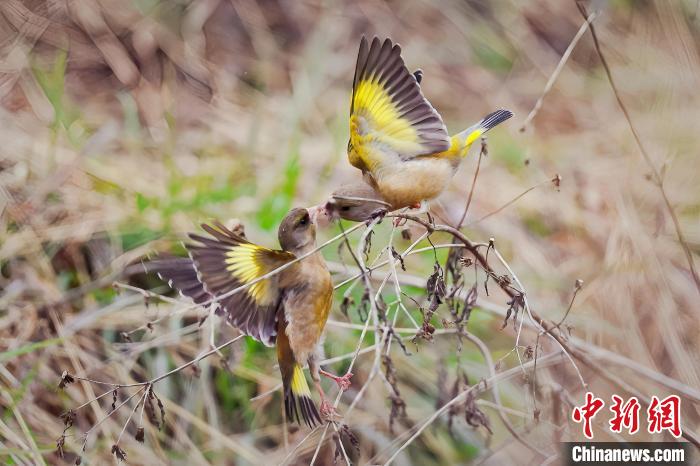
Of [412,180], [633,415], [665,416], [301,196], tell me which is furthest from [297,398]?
[301,196]

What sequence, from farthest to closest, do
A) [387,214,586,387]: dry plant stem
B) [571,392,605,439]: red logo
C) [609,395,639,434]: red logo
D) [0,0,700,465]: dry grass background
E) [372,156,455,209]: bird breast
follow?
[0,0,700,465]: dry grass background, [609,395,639,434]: red logo, [571,392,605,439]: red logo, [372,156,455,209]: bird breast, [387,214,586,387]: dry plant stem

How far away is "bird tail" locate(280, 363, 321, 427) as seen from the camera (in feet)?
9.23

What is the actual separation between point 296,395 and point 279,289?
0.35 meters

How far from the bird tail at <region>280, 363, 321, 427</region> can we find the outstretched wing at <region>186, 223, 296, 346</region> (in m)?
0.22

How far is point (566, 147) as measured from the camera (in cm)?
534

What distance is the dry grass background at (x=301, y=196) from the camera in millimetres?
3691

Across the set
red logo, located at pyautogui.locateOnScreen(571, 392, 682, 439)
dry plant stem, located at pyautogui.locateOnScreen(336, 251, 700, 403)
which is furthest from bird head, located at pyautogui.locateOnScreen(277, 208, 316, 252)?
red logo, located at pyautogui.locateOnScreen(571, 392, 682, 439)

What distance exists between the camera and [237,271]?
2.61m

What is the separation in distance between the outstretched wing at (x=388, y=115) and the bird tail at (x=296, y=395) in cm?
69

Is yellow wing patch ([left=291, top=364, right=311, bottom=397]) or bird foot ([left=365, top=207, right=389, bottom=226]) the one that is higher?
bird foot ([left=365, top=207, right=389, bottom=226])

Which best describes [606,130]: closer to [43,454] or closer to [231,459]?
[231,459]

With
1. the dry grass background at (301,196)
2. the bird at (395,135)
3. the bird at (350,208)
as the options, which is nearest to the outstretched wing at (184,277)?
the bird at (350,208)

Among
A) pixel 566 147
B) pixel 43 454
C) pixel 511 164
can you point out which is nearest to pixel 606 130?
pixel 566 147

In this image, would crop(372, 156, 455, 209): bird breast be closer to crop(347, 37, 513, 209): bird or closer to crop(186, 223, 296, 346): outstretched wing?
crop(347, 37, 513, 209): bird
